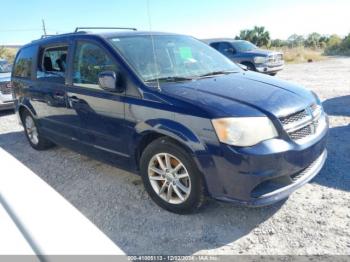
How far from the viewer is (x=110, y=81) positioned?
339cm

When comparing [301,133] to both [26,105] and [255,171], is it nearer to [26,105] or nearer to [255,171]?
[255,171]

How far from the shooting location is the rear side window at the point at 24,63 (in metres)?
5.25

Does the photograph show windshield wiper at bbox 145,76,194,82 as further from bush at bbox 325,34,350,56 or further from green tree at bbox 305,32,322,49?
green tree at bbox 305,32,322,49

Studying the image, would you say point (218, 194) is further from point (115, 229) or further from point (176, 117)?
point (115, 229)

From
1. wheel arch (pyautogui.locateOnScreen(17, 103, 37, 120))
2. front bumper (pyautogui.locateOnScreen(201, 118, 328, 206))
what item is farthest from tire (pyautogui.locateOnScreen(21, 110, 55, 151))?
front bumper (pyautogui.locateOnScreen(201, 118, 328, 206))

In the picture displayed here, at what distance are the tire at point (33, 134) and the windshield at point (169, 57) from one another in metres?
2.48

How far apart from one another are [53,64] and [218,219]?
3.18m

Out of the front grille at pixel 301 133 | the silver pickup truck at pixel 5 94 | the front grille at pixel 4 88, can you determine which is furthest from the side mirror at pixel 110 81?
the front grille at pixel 4 88

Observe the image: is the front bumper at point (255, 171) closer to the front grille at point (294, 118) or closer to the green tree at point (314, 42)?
the front grille at point (294, 118)

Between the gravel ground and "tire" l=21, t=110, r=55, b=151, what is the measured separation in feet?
3.51

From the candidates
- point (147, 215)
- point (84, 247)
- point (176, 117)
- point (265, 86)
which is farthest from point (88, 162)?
point (84, 247)

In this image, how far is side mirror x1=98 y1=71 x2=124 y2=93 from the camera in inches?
133

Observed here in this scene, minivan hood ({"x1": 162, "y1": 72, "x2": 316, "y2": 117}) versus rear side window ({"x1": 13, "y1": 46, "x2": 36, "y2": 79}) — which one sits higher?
rear side window ({"x1": 13, "y1": 46, "x2": 36, "y2": 79})

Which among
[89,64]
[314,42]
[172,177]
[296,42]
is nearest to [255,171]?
[172,177]
